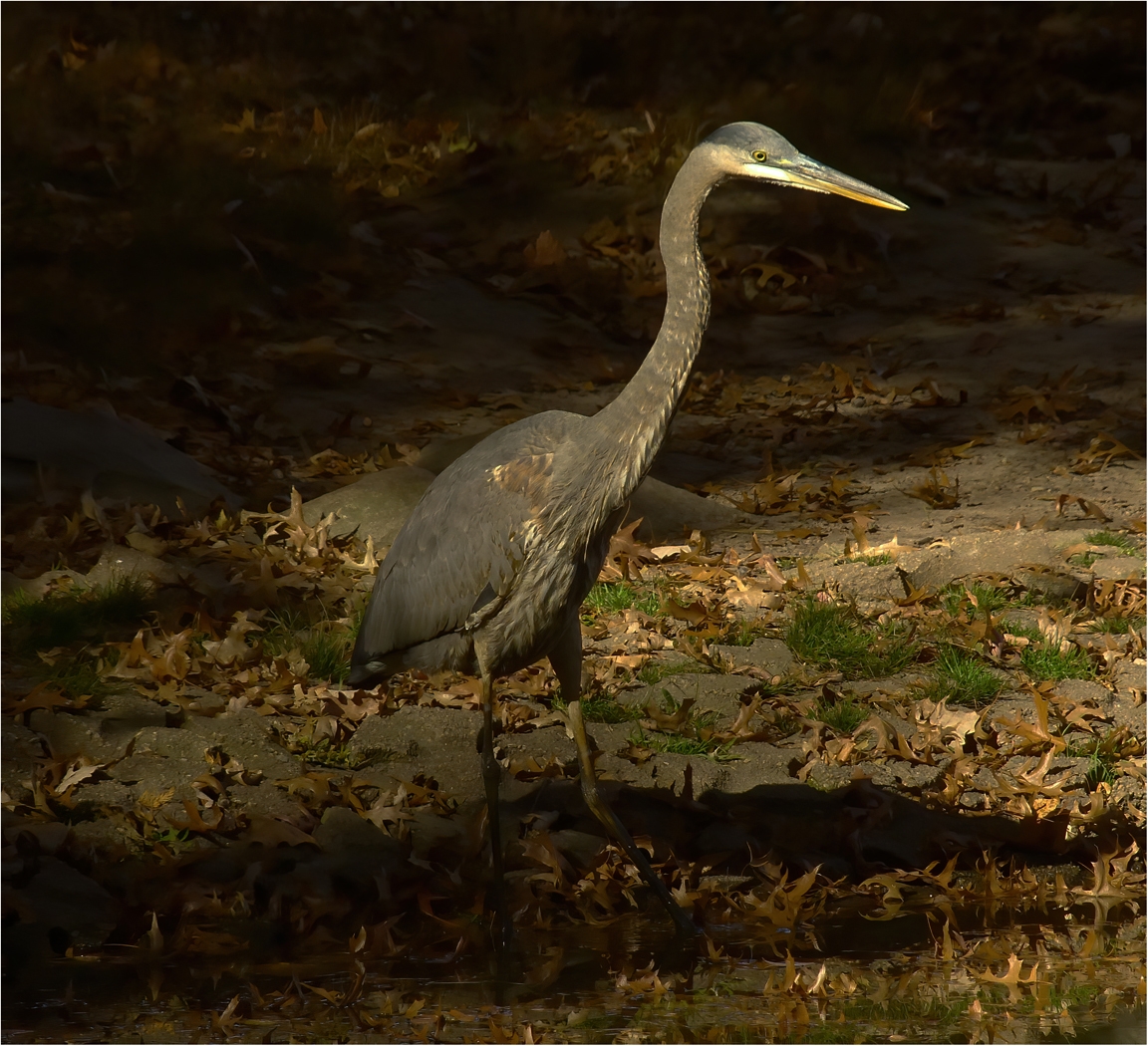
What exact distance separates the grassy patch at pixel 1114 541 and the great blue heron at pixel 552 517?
133 inches

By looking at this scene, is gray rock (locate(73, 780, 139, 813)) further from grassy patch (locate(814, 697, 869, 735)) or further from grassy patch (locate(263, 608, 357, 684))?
grassy patch (locate(814, 697, 869, 735))

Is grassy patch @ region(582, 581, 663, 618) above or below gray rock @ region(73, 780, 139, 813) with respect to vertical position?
above

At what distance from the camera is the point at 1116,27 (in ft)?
54.4

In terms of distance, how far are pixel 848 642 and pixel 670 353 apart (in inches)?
93.7

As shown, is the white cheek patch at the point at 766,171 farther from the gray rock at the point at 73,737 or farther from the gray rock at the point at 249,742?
the gray rock at the point at 73,737

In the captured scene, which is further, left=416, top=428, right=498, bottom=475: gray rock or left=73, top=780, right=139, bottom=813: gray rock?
left=416, top=428, right=498, bottom=475: gray rock

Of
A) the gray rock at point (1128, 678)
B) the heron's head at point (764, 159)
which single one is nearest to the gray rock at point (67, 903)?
the heron's head at point (764, 159)

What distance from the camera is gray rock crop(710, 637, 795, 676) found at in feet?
20.6

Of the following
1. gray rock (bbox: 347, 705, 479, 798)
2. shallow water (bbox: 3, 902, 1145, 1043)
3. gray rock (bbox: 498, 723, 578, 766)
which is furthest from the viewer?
gray rock (bbox: 498, 723, 578, 766)

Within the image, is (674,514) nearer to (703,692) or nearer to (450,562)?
(703,692)

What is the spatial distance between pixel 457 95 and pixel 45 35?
3884 mm

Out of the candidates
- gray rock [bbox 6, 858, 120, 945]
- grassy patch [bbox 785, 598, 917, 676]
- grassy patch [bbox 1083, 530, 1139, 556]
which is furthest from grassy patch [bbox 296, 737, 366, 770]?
grassy patch [bbox 1083, 530, 1139, 556]

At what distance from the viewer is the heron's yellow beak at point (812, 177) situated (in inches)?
170

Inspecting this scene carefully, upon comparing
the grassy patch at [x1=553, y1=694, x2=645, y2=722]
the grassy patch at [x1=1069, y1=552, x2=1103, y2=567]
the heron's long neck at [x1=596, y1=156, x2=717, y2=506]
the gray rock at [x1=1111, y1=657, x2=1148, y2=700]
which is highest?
the heron's long neck at [x1=596, y1=156, x2=717, y2=506]
